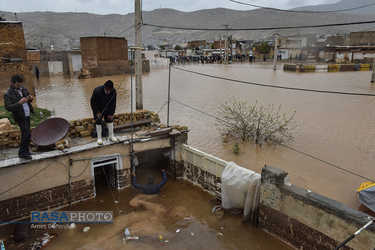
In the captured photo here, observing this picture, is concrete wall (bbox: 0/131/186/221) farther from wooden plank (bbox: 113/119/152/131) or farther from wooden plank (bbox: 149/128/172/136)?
wooden plank (bbox: 113/119/152/131)

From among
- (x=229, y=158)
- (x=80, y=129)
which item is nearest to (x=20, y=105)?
(x=80, y=129)

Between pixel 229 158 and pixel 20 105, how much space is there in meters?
7.05

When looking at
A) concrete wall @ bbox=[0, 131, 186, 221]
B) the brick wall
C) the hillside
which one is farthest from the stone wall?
the hillside

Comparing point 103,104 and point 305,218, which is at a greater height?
point 103,104

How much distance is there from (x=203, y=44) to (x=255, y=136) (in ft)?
213

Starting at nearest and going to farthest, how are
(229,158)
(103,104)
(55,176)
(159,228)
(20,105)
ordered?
(20,105)
(159,228)
(55,176)
(103,104)
(229,158)

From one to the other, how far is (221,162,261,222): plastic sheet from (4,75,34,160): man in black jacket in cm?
494

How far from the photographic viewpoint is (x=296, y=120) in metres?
15.1

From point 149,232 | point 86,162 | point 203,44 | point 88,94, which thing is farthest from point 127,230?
point 203,44

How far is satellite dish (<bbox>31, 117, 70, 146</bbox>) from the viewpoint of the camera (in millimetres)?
7664

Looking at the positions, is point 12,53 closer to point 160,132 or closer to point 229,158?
point 160,132

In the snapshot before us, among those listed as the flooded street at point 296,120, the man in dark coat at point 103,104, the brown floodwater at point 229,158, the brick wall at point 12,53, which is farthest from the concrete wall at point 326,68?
the man in dark coat at point 103,104

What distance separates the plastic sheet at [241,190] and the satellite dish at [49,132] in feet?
15.2

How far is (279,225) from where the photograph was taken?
6.45 metres
